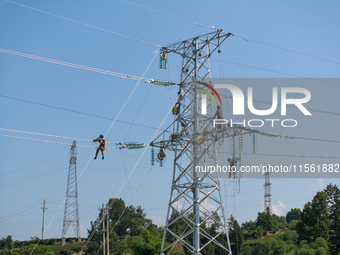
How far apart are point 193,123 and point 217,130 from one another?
301cm

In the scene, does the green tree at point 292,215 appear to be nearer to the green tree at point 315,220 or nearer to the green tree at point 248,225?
the green tree at point 248,225

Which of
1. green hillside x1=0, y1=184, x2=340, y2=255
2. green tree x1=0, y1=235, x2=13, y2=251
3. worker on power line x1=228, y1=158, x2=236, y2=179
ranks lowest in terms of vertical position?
green tree x1=0, y1=235, x2=13, y2=251

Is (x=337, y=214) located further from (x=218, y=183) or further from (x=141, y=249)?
(x=218, y=183)

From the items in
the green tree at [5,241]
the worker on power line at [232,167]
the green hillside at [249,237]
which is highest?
the worker on power line at [232,167]

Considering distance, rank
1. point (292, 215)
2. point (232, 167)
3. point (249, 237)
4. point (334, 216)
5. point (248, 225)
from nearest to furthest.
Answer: point (232, 167) < point (334, 216) < point (249, 237) < point (248, 225) < point (292, 215)

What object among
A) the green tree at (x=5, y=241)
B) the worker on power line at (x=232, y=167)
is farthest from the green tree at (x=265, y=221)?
the worker on power line at (x=232, y=167)

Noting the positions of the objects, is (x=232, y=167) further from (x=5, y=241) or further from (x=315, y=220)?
(x=5, y=241)

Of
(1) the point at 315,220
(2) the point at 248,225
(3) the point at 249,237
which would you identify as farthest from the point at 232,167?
(2) the point at 248,225

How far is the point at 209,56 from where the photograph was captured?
27531 mm

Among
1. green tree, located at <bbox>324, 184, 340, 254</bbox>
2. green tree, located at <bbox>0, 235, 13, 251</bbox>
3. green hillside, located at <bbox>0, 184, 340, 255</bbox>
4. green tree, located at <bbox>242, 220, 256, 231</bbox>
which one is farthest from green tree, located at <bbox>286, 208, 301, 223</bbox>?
green tree, located at <bbox>0, 235, 13, 251</bbox>

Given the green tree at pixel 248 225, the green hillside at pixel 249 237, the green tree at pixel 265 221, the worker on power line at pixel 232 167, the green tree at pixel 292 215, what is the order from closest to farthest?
the worker on power line at pixel 232 167, the green hillside at pixel 249 237, the green tree at pixel 265 221, the green tree at pixel 248 225, the green tree at pixel 292 215

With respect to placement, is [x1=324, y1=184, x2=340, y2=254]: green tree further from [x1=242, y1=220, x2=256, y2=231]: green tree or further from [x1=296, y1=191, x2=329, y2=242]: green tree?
[x1=242, y1=220, x2=256, y2=231]: green tree

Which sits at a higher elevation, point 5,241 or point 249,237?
point 249,237

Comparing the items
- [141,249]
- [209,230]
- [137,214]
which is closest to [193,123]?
[141,249]
